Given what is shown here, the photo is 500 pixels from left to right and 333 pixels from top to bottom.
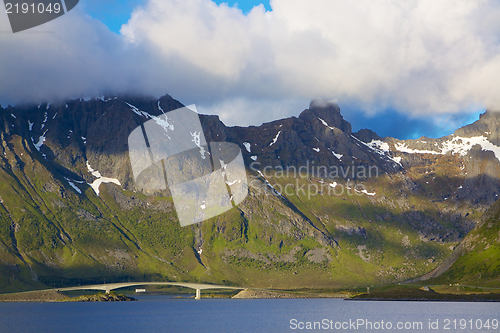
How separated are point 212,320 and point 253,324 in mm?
15170

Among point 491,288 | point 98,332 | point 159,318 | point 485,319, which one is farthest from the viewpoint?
point 491,288

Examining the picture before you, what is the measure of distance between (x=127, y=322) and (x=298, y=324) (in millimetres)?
39528

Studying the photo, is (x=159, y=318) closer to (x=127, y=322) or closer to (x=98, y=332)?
(x=127, y=322)

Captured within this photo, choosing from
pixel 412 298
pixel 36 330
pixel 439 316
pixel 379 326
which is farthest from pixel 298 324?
pixel 412 298

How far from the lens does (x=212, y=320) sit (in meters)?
122

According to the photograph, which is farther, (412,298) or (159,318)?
(412,298)

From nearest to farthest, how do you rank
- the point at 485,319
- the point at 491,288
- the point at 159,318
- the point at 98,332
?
the point at 98,332 < the point at 485,319 < the point at 159,318 < the point at 491,288

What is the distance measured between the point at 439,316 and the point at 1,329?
9275 cm

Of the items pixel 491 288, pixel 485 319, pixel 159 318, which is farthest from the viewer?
pixel 491 288

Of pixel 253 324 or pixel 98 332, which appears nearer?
pixel 98 332

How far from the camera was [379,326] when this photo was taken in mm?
98500

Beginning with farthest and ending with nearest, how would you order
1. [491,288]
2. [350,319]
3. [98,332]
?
[491,288], [350,319], [98,332]

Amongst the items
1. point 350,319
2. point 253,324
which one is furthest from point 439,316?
point 253,324

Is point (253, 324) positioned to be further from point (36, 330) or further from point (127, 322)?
point (36, 330)
